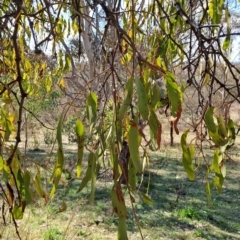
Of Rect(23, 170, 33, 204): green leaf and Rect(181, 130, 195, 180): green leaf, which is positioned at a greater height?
Rect(181, 130, 195, 180): green leaf

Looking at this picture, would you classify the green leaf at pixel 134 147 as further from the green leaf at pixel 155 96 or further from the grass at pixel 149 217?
the grass at pixel 149 217

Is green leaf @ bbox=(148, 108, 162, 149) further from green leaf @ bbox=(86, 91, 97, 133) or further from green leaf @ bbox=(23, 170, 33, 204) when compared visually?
green leaf @ bbox=(23, 170, 33, 204)

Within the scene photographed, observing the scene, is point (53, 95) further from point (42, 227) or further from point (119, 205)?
point (119, 205)

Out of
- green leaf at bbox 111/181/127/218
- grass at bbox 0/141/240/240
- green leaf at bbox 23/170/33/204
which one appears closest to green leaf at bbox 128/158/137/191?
green leaf at bbox 111/181/127/218

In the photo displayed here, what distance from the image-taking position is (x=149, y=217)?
307 centimetres

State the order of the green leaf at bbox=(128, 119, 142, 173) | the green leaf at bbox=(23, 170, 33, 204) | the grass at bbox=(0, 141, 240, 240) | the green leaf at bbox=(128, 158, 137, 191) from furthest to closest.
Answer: the grass at bbox=(0, 141, 240, 240), the green leaf at bbox=(23, 170, 33, 204), the green leaf at bbox=(128, 158, 137, 191), the green leaf at bbox=(128, 119, 142, 173)

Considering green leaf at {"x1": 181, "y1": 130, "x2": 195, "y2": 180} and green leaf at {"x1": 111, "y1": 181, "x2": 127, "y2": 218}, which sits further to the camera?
green leaf at {"x1": 181, "y1": 130, "x2": 195, "y2": 180}

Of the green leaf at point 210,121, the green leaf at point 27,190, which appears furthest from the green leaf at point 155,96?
the green leaf at point 27,190

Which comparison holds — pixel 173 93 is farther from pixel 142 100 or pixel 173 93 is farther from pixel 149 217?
pixel 149 217

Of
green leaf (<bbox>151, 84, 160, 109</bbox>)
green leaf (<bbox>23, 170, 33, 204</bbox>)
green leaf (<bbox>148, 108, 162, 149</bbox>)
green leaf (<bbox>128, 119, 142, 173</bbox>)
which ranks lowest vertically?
green leaf (<bbox>23, 170, 33, 204</bbox>)

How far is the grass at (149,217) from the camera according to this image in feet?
8.82

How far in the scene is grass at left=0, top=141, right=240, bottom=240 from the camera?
2.69 metres

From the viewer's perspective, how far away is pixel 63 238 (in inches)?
96.9

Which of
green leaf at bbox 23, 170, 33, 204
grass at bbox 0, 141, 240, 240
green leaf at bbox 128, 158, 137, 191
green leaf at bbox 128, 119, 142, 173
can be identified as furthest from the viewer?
grass at bbox 0, 141, 240, 240
